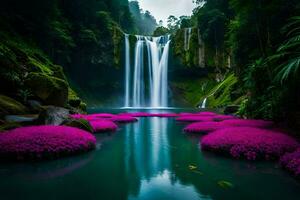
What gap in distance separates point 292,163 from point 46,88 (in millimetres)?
15509

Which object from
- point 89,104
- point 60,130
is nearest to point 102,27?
point 89,104

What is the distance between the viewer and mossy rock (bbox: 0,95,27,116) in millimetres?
13406

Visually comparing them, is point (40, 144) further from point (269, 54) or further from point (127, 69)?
point (127, 69)

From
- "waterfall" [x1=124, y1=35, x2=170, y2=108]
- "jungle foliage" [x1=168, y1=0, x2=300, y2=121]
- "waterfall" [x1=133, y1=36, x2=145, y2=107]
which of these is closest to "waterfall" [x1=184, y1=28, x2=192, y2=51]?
"waterfall" [x1=124, y1=35, x2=170, y2=108]

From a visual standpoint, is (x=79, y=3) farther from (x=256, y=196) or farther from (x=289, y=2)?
(x=256, y=196)

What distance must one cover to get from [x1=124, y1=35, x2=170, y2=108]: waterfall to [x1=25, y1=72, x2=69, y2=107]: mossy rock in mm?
36597

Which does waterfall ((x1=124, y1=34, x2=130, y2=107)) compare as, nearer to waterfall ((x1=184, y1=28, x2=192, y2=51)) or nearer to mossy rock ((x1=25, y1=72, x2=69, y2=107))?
waterfall ((x1=184, y1=28, x2=192, y2=51))

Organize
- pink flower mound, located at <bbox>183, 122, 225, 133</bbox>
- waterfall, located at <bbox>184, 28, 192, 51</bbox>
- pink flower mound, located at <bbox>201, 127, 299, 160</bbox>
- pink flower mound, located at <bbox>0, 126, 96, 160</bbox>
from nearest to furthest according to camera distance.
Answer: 1. pink flower mound, located at <bbox>0, 126, 96, 160</bbox>
2. pink flower mound, located at <bbox>201, 127, 299, 160</bbox>
3. pink flower mound, located at <bbox>183, 122, 225, 133</bbox>
4. waterfall, located at <bbox>184, 28, 192, 51</bbox>

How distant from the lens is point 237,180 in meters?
6.05

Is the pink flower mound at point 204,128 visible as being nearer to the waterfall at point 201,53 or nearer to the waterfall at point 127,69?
the waterfall at point 127,69

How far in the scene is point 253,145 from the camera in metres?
8.21

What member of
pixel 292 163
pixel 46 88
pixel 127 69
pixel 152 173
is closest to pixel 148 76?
pixel 127 69

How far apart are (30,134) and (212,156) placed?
5.66 metres

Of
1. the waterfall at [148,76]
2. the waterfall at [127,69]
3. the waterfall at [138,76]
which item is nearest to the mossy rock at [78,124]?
the waterfall at [148,76]
